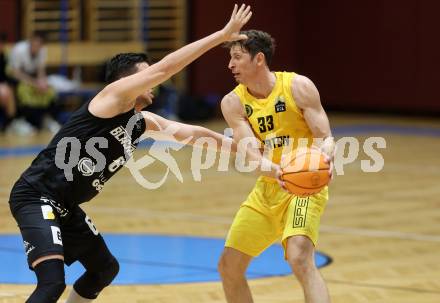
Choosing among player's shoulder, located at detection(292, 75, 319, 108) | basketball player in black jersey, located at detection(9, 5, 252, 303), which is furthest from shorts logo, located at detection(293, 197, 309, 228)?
basketball player in black jersey, located at detection(9, 5, 252, 303)

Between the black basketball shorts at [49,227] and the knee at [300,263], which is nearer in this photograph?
the black basketball shorts at [49,227]

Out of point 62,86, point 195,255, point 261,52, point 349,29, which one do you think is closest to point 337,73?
point 349,29

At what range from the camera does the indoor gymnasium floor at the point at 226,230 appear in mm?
8773

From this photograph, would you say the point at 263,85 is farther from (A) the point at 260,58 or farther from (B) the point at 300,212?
(B) the point at 300,212

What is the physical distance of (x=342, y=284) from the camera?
8945 millimetres

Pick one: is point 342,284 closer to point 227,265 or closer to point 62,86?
point 227,265

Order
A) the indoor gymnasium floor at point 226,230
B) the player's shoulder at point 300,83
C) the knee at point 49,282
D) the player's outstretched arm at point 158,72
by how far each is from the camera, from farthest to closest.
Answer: the indoor gymnasium floor at point 226,230, the player's shoulder at point 300,83, the player's outstretched arm at point 158,72, the knee at point 49,282

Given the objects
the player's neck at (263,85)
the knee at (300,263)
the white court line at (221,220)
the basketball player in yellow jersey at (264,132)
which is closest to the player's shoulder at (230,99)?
the basketball player in yellow jersey at (264,132)

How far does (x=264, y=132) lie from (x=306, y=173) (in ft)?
2.44

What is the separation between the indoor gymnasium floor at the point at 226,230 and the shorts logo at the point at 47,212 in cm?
214

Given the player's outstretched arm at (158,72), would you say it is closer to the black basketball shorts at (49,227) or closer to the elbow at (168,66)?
the elbow at (168,66)

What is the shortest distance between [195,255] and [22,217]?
159 inches

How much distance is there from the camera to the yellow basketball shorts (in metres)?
6.91

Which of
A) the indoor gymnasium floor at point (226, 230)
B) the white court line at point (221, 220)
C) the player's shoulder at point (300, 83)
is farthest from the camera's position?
the white court line at point (221, 220)
